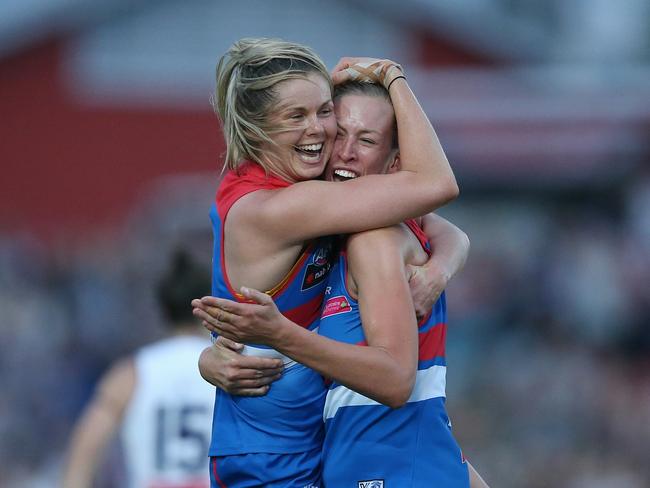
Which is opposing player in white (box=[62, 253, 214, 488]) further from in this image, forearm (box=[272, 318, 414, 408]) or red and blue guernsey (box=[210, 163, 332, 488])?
forearm (box=[272, 318, 414, 408])

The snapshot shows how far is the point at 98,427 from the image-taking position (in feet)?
19.5

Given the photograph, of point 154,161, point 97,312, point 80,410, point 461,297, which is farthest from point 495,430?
point 154,161

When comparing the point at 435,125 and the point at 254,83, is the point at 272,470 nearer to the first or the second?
the point at 254,83

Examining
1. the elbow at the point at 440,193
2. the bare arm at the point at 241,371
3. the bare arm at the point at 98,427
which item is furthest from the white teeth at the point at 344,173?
the bare arm at the point at 98,427

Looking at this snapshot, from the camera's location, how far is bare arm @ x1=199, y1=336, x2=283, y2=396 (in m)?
3.82

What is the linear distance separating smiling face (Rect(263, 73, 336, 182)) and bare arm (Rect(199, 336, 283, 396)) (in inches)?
23.5

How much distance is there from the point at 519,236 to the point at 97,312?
7.10 meters

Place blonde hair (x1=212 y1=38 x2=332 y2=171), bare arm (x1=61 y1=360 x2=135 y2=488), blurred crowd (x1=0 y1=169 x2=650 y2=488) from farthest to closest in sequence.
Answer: blurred crowd (x1=0 y1=169 x2=650 y2=488)
bare arm (x1=61 y1=360 x2=135 y2=488)
blonde hair (x1=212 y1=38 x2=332 y2=171)

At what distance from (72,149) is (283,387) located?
18.2 m

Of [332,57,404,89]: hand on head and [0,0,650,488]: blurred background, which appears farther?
[0,0,650,488]: blurred background

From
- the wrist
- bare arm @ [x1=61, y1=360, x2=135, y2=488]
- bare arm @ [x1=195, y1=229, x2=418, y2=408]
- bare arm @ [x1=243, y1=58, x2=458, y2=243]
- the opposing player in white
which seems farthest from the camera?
the opposing player in white

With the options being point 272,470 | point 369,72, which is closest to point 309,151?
point 369,72

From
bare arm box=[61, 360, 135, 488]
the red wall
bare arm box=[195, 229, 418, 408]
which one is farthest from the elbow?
the red wall

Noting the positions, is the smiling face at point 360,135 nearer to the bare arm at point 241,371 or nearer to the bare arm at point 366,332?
the bare arm at point 366,332
